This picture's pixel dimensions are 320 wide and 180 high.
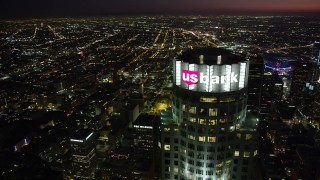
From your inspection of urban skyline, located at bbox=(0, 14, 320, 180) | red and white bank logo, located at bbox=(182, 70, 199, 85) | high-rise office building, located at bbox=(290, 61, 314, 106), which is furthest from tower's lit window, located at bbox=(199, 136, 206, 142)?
high-rise office building, located at bbox=(290, 61, 314, 106)

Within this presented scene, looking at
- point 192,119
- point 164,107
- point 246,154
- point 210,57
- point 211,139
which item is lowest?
point 164,107

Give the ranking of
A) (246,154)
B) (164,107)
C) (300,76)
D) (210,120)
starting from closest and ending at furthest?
1. (210,120)
2. (246,154)
3. (164,107)
4. (300,76)

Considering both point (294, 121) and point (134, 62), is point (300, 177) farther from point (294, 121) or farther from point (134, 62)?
point (134, 62)

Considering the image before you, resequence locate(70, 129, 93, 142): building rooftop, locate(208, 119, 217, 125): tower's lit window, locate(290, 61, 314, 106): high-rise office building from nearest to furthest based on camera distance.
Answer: locate(208, 119, 217, 125): tower's lit window
locate(70, 129, 93, 142): building rooftop
locate(290, 61, 314, 106): high-rise office building

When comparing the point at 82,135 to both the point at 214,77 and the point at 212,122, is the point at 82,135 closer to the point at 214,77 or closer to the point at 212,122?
the point at 212,122

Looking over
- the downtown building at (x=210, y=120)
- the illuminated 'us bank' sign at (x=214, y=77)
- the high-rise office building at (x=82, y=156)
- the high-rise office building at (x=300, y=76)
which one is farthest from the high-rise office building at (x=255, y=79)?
the illuminated 'us bank' sign at (x=214, y=77)

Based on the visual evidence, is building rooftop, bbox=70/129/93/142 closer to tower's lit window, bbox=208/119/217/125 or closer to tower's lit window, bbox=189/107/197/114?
tower's lit window, bbox=189/107/197/114

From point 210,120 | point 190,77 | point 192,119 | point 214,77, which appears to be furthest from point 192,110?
point 214,77
